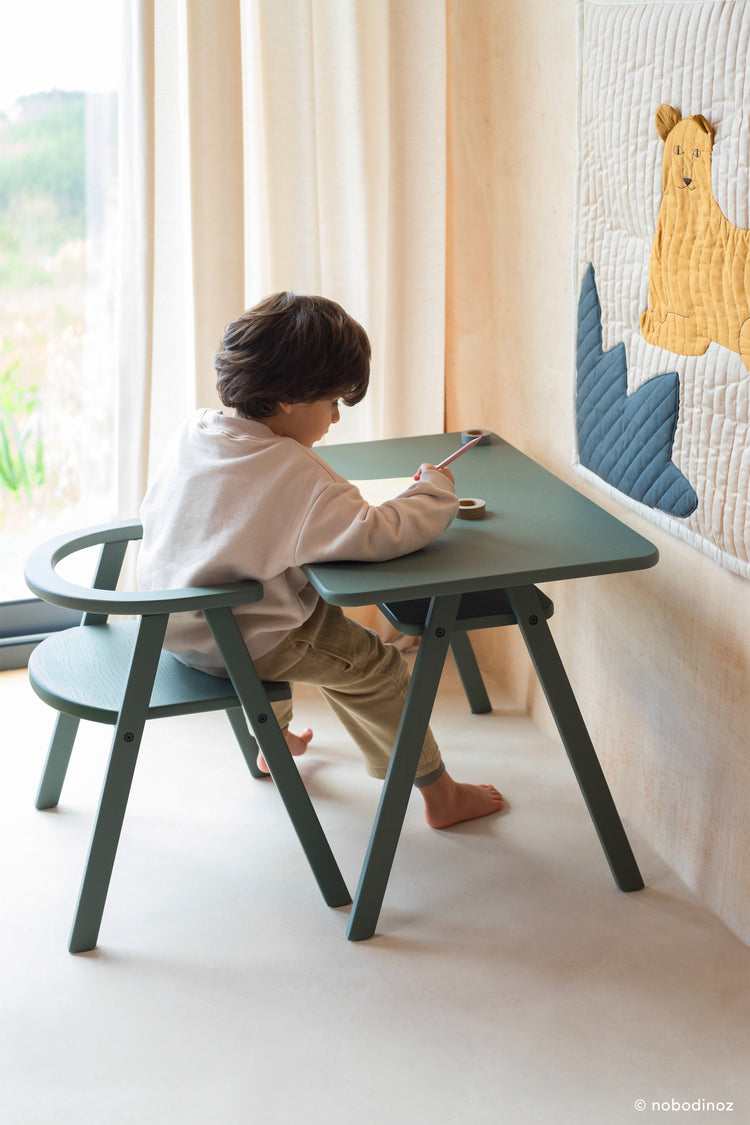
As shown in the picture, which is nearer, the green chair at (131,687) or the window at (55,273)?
the green chair at (131,687)

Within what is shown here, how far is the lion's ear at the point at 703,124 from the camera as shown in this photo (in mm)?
1467

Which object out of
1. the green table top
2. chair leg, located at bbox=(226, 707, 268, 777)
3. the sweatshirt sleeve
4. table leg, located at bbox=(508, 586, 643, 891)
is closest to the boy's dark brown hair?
the sweatshirt sleeve

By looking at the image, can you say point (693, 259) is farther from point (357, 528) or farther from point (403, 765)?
point (403, 765)

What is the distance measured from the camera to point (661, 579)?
1776 millimetres

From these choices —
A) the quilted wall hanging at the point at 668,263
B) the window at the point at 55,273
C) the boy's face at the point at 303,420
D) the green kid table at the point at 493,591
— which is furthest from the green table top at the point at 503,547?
the window at the point at 55,273

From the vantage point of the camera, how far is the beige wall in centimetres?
166

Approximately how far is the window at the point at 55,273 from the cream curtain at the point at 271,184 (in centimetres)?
17

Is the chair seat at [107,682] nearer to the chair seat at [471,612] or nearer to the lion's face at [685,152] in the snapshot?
the chair seat at [471,612]

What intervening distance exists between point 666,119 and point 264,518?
2.58 ft

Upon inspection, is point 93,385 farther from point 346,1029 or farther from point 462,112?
point 346,1029

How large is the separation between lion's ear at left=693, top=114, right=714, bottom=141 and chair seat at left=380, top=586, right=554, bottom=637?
2.18ft

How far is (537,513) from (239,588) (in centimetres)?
50

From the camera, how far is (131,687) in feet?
5.12

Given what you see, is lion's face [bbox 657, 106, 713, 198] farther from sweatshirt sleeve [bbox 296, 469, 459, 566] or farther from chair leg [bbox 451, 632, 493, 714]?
chair leg [bbox 451, 632, 493, 714]
